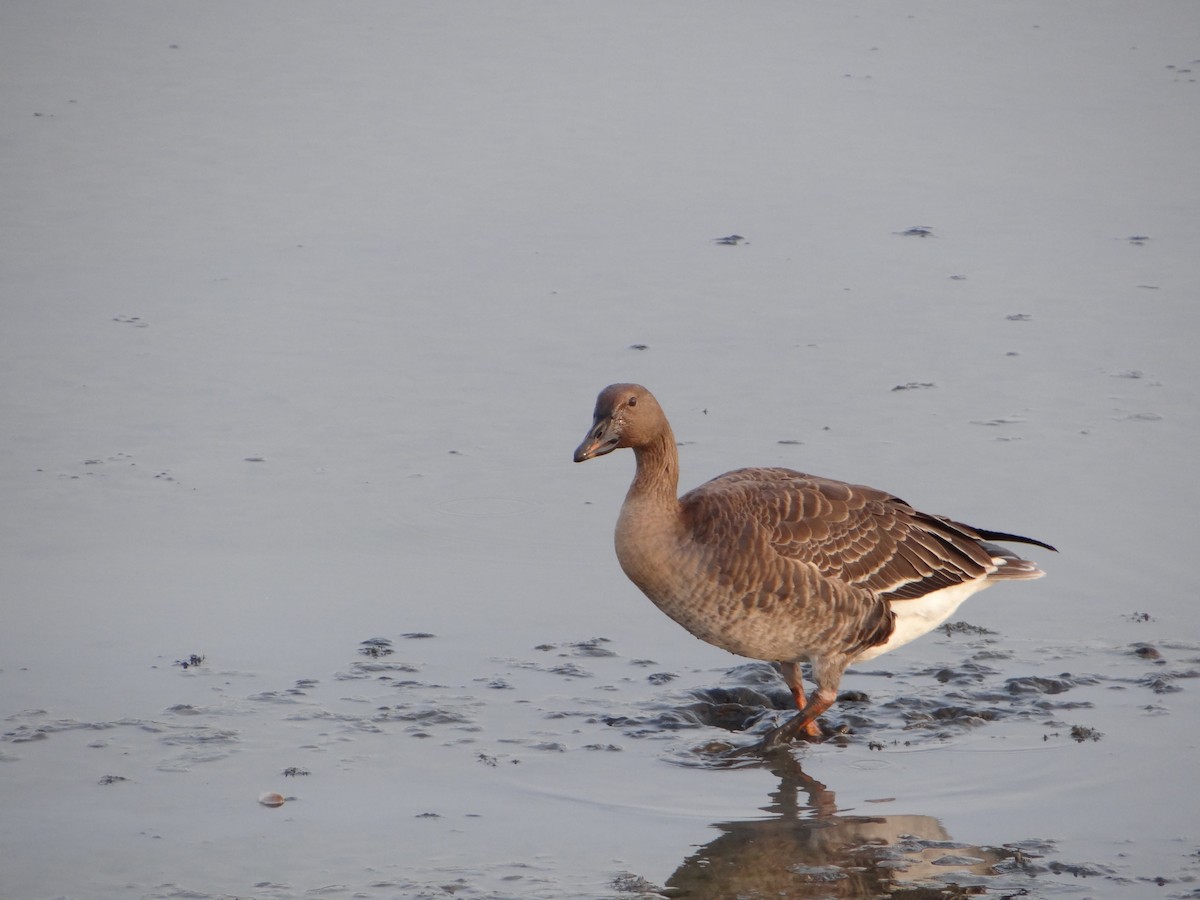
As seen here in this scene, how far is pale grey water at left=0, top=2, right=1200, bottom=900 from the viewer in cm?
630

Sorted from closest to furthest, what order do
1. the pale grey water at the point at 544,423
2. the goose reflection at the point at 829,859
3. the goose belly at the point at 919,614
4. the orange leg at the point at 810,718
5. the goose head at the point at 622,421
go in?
the goose reflection at the point at 829,859 → the pale grey water at the point at 544,423 → the orange leg at the point at 810,718 → the goose head at the point at 622,421 → the goose belly at the point at 919,614

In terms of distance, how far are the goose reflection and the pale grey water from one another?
1.1 inches

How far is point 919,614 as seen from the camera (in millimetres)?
7746

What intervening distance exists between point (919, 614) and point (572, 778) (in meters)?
2.12

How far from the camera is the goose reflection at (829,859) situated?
5797 mm

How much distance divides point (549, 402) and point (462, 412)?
22.0 inches

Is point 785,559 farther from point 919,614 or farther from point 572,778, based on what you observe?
point 572,778

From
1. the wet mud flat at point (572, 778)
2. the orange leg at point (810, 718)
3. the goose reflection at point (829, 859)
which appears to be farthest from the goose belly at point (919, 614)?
the goose reflection at point (829, 859)

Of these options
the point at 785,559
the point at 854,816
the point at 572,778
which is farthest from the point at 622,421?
the point at 854,816

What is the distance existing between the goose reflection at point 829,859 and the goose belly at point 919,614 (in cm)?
132

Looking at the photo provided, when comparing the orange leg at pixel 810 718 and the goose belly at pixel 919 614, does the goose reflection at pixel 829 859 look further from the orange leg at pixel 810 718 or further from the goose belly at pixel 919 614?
the goose belly at pixel 919 614

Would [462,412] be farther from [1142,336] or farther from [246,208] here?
[1142,336]

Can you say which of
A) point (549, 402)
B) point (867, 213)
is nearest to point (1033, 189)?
point (867, 213)

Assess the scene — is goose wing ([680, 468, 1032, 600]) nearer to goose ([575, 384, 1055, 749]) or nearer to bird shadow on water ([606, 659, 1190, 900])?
goose ([575, 384, 1055, 749])
